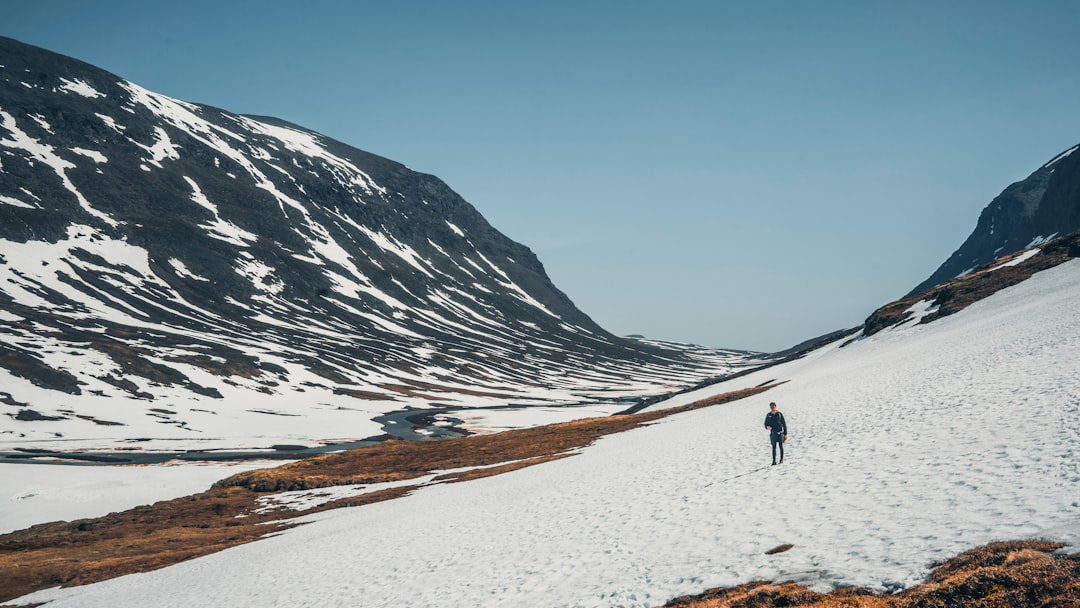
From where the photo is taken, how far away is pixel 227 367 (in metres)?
154

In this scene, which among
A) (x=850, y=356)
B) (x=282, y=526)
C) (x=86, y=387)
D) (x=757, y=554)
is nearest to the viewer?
(x=757, y=554)

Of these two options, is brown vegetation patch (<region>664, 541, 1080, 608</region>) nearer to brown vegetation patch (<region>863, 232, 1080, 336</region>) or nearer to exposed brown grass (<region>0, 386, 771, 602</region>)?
exposed brown grass (<region>0, 386, 771, 602</region>)

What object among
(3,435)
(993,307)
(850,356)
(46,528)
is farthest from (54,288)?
(993,307)

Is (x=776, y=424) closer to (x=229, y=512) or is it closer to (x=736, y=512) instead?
(x=736, y=512)

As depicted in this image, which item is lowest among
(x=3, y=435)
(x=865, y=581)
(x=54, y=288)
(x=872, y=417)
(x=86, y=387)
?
(x=865, y=581)

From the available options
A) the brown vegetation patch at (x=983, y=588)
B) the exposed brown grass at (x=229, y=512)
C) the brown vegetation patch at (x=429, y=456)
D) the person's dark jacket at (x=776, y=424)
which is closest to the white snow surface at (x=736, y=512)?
the brown vegetation patch at (x=983, y=588)

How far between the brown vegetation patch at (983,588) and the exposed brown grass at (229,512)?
34.8 meters

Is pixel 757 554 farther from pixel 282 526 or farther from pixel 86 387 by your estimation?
pixel 86 387

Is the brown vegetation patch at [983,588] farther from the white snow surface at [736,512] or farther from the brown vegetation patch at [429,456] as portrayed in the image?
the brown vegetation patch at [429,456]

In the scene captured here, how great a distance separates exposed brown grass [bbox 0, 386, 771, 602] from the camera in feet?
123

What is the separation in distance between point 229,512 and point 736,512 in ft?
148

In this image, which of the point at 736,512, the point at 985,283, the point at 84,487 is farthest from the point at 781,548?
the point at 985,283

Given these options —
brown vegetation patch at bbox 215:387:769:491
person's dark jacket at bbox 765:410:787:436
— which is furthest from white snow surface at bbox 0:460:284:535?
person's dark jacket at bbox 765:410:787:436

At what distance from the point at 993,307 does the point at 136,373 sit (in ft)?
489
